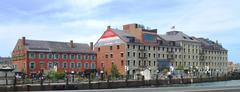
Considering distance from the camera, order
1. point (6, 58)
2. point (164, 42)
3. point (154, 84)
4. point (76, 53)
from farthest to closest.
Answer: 1. point (6, 58)
2. point (164, 42)
3. point (76, 53)
4. point (154, 84)

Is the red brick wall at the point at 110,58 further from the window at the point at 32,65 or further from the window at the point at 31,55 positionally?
the window at the point at 31,55

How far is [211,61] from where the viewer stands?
141250 millimetres

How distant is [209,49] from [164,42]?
25.5 meters

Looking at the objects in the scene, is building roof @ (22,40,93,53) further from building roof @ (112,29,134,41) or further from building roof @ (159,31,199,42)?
building roof @ (159,31,199,42)

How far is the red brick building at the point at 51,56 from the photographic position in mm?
103000

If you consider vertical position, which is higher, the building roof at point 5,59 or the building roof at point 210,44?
the building roof at point 210,44

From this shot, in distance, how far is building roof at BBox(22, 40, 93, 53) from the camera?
104 metres

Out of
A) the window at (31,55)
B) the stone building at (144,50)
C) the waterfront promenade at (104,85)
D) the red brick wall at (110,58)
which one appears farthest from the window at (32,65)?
the waterfront promenade at (104,85)

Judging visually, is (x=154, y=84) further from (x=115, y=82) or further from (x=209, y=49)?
(x=209, y=49)

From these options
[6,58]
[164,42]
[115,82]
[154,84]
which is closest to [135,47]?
[164,42]

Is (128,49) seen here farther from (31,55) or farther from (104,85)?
(104,85)

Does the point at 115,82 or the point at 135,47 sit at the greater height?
the point at 135,47

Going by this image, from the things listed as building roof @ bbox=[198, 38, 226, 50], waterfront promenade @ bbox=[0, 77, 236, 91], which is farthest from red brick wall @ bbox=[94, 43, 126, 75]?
building roof @ bbox=[198, 38, 226, 50]

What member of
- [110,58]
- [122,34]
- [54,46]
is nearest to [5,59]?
[54,46]
